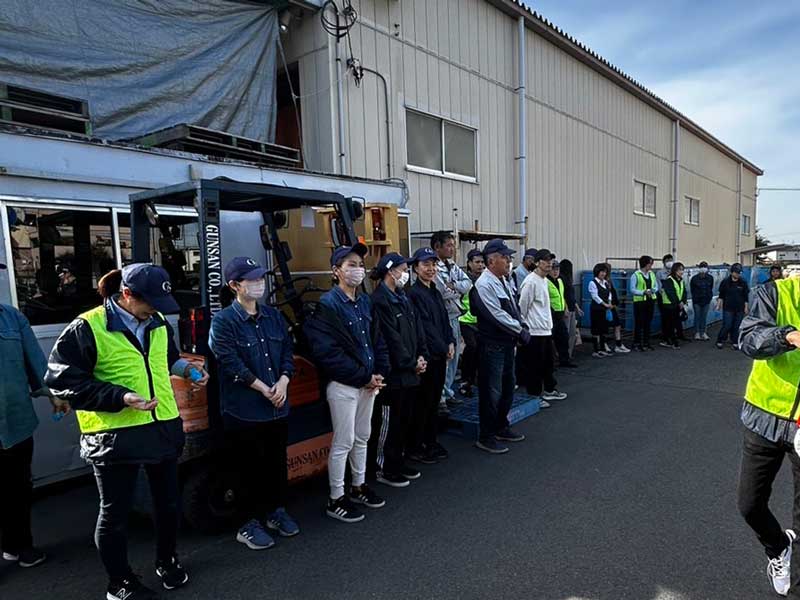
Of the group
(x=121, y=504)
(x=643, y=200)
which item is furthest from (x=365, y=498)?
(x=643, y=200)

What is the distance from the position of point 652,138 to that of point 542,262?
13.4 meters

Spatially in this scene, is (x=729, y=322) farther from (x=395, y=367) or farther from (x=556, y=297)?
(x=395, y=367)

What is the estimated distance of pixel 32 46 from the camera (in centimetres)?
507

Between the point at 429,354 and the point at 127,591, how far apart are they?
8.95 ft

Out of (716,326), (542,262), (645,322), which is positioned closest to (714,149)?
(716,326)

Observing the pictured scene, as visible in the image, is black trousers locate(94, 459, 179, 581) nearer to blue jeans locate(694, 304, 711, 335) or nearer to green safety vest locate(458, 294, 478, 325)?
green safety vest locate(458, 294, 478, 325)

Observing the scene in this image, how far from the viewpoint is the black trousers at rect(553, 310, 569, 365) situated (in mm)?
8758

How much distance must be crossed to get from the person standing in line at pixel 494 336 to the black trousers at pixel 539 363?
55.0 inches

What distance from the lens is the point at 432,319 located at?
4.71m

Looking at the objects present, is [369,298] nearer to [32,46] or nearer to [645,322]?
[32,46]

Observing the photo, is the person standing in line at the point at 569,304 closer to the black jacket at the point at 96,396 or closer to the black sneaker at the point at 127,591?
the black jacket at the point at 96,396

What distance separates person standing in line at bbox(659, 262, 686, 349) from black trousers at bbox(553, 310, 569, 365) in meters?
3.52

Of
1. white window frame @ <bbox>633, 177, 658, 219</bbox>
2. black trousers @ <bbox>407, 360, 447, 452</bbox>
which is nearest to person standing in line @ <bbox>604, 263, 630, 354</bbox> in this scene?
black trousers @ <bbox>407, 360, 447, 452</bbox>

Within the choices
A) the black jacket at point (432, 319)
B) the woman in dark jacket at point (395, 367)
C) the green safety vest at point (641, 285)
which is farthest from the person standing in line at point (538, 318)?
the green safety vest at point (641, 285)
